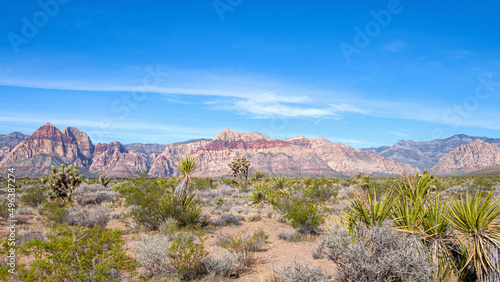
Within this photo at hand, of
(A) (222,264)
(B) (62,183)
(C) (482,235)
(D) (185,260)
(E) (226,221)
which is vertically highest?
(C) (482,235)

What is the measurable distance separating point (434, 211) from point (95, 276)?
20.6 feet

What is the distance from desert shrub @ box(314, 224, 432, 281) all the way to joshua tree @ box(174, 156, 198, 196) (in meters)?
8.40

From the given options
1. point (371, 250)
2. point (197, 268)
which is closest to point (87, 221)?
point (197, 268)

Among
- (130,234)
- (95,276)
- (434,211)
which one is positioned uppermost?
(434,211)

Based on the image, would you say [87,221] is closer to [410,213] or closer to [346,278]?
[346,278]

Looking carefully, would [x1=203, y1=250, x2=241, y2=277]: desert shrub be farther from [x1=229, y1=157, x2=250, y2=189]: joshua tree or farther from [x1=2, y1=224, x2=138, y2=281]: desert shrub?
[x1=229, y1=157, x2=250, y2=189]: joshua tree

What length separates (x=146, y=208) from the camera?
11.1 meters

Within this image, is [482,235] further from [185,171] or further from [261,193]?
[261,193]

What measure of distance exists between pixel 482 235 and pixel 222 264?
→ 5482 millimetres

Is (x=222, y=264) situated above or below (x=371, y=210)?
below

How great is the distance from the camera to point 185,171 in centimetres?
1288

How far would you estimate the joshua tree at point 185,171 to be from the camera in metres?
12.3


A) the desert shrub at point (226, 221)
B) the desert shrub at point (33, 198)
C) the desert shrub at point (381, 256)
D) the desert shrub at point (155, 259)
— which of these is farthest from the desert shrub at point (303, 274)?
the desert shrub at point (33, 198)

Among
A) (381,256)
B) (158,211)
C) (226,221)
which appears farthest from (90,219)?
(381,256)
